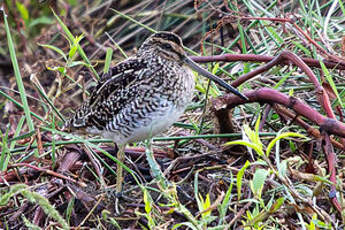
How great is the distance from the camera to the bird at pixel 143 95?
3.14 m

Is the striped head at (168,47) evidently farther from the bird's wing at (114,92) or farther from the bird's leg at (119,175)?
the bird's leg at (119,175)

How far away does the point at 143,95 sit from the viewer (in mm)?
3182

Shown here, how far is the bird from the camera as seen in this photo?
124 inches

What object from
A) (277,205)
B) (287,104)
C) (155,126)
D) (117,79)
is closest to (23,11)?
(117,79)

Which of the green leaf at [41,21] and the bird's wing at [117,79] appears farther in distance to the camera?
the green leaf at [41,21]

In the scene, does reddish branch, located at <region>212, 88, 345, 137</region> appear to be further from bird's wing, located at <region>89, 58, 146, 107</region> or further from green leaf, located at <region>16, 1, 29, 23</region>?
green leaf, located at <region>16, 1, 29, 23</region>

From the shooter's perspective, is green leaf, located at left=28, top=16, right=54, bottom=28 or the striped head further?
green leaf, located at left=28, top=16, right=54, bottom=28

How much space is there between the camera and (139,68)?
10.9 feet

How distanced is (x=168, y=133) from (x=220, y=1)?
166cm

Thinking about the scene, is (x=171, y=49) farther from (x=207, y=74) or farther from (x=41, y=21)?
(x=41, y=21)

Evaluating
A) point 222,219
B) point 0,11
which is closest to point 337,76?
point 222,219

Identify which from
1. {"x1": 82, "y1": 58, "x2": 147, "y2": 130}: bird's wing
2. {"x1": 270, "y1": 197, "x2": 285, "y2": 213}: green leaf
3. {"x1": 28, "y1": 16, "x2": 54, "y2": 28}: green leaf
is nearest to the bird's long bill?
{"x1": 82, "y1": 58, "x2": 147, "y2": 130}: bird's wing

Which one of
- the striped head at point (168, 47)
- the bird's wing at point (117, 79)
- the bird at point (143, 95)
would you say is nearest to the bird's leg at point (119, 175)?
the bird at point (143, 95)

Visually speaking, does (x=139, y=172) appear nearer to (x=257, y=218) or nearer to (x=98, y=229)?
(x=98, y=229)
